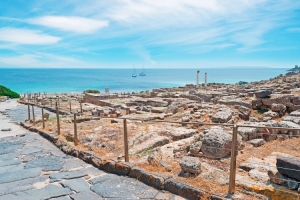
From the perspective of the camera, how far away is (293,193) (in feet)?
12.1

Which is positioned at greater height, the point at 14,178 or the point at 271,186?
the point at 271,186

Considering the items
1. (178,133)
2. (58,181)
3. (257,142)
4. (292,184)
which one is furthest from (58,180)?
(257,142)

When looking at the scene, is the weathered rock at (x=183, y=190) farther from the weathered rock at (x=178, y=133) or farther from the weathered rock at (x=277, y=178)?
the weathered rock at (x=178, y=133)

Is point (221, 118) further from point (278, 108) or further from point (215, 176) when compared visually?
point (215, 176)

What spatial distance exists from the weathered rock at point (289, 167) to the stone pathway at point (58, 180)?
177cm

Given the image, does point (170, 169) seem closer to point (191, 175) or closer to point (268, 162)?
point (191, 175)

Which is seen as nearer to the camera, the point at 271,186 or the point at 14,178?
the point at 271,186

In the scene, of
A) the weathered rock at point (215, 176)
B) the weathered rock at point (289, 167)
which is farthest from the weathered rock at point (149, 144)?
the weathered rock at point (289, 167)

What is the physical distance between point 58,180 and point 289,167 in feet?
14.4

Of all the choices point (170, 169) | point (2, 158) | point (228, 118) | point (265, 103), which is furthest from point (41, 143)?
point (265, 103)

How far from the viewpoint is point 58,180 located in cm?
Result: 502

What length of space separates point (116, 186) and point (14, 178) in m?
2.34

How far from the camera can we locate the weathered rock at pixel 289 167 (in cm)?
385

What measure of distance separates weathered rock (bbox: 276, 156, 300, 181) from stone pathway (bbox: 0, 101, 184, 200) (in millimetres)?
1771
